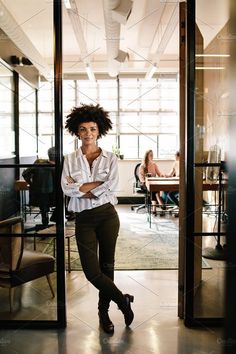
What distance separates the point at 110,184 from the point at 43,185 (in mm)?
570

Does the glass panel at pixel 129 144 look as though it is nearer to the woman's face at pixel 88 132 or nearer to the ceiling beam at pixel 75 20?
the ceiling beam at pixel 75 20

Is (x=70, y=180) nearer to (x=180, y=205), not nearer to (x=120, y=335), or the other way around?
(x=180, y=205)

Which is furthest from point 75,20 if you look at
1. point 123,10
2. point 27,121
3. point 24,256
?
point 24,256

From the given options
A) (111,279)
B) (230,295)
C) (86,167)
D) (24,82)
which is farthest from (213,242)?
(24,82)

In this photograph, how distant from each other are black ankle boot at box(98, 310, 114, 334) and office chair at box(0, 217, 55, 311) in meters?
0.42

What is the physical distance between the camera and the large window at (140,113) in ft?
28.2

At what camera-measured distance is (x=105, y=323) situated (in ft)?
8.43

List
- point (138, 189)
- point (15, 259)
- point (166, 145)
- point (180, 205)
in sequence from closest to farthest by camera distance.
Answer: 1. point (15, 259)
2. point (180, 205)
3. point (138, 189)
4. point (166, 145)

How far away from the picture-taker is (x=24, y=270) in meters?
2.75

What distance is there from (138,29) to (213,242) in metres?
4.56

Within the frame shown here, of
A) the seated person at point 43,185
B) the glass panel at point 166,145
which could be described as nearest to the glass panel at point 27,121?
the seated person at point 43,185

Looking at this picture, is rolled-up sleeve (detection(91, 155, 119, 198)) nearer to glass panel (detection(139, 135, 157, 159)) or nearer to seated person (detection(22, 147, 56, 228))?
seated person (detection(22, 147, 56, 228))

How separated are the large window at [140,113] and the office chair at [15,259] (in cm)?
590

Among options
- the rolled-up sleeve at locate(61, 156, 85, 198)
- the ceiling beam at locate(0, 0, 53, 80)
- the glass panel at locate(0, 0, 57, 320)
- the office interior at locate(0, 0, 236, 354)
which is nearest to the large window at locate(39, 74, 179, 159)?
the ceiling beam at locate(0, 0, 53, 80)
